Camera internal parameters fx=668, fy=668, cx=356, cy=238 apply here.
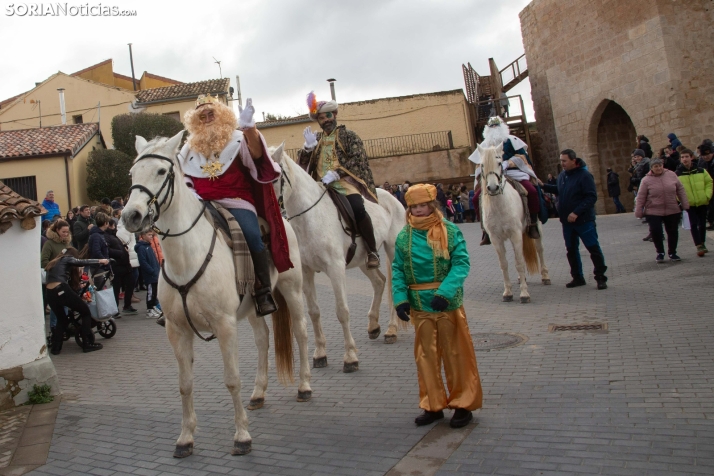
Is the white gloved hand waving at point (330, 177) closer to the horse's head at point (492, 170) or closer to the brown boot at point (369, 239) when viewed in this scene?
the brown boot at point (369, 239)

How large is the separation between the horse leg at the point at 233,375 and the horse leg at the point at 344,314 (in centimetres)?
216

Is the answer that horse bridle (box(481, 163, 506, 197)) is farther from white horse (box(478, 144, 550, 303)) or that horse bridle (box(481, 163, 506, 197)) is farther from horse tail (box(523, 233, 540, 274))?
horse tail (box(523, 233, 540, 274))

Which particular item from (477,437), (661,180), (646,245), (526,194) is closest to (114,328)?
(526,194)

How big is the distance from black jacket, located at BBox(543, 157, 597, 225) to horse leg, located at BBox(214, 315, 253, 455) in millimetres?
7241

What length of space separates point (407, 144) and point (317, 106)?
2903 centimetres

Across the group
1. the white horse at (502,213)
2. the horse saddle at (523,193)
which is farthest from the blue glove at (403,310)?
the horse saddle at (523,193)

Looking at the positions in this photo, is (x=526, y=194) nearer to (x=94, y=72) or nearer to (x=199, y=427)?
(x=199, y=427)

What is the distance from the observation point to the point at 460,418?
17.2 ft

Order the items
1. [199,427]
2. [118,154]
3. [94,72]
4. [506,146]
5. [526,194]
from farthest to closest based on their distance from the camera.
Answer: [94,72] < [118,154] < [506,146] < [526,194] < [199,427]

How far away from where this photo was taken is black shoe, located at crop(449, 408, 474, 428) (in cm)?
522

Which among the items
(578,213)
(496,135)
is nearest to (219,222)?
(578,213)

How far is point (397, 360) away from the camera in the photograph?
25.0 ft

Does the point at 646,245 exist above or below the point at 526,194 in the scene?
below

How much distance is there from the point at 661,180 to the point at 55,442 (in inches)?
428
